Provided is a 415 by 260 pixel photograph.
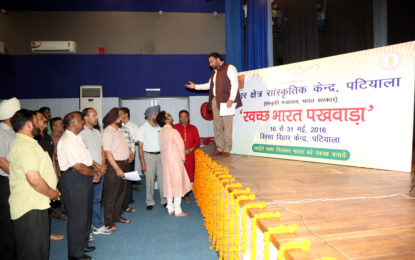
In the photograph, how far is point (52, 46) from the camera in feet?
21.1

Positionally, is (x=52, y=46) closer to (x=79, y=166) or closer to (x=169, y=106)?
(x=169, y=106)

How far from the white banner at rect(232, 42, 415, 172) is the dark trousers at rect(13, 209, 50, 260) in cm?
282

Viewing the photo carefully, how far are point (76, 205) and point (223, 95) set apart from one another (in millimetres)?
2242

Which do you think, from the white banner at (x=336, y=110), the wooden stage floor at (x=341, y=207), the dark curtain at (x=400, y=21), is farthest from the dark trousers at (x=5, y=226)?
the dark curtain at (x=400, y=21)

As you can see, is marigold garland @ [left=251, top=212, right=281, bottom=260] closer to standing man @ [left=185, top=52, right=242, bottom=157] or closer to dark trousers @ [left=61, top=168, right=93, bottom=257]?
dark trousers @ [left=61, top=168, right=93, bottom=257]

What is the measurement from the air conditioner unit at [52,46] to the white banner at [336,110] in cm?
472

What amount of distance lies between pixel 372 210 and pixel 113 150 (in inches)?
110

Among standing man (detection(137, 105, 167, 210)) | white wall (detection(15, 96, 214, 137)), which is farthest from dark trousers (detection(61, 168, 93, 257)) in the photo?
white wall (detection(15, 96, 214, 137))

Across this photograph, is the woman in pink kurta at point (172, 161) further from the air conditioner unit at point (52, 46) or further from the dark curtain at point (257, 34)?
the air conditioner unit at point (52, 46)

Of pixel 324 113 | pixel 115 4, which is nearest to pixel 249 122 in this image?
pixel 324 113

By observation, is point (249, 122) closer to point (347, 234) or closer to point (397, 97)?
point (397, 97)

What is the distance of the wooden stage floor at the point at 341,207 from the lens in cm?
119

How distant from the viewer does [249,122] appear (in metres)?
4.09

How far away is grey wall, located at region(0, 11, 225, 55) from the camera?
654 cm
